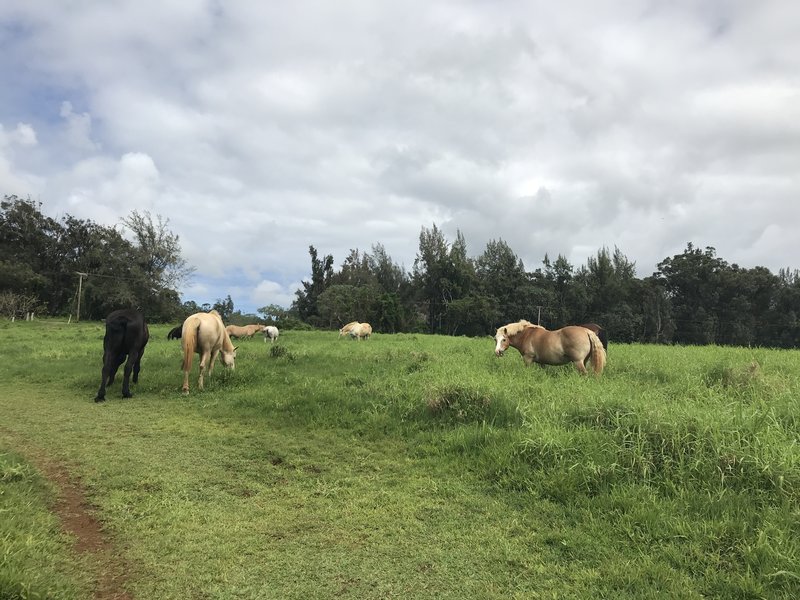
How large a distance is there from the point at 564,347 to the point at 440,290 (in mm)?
47933

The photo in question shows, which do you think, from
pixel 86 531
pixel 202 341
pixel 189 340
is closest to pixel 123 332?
pixel 189 340

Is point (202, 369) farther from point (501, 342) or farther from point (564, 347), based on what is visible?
point (564, 347)

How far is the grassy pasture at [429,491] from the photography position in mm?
3014

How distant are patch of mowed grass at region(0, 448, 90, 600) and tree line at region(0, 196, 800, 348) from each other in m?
38.9

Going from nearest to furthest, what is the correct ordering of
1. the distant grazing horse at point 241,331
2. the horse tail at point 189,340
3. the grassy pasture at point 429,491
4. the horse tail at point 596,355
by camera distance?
the grassy pasture at point 429,491 < the horse tail at point 596,355 < the horse tail at point 189,340 < the distant grazing horse at point 241,331

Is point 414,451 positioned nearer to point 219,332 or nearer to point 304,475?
point 304,475

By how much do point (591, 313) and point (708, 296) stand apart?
12413mm

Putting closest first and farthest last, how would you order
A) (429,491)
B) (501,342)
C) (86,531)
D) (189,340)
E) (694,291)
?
(86,531) → (429,491) → (189,340) → (501,342) → (694,291)

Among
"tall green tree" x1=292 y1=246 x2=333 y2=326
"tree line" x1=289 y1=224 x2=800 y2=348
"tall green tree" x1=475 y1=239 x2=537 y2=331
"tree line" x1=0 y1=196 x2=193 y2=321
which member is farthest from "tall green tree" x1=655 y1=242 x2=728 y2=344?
"tree line" x1=0 y1=196 x2=193 y2=321

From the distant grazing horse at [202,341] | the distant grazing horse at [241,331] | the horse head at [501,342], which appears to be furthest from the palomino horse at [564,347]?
the distant grazing horse at [241,331]

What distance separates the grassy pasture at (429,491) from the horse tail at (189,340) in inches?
55.2

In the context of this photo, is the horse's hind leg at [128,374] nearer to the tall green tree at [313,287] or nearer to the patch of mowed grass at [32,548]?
the patch of mowed grass at [32,548]

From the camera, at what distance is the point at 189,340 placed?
908 cm

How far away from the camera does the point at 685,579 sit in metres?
2.96
